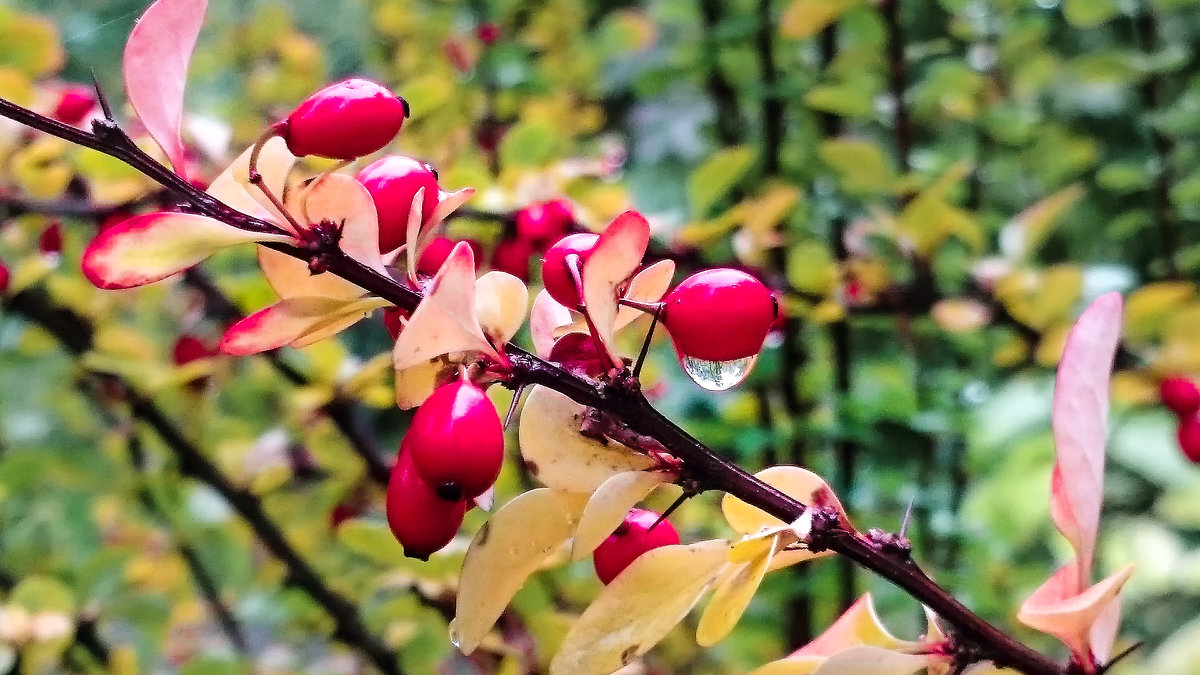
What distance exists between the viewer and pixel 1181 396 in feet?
2.63

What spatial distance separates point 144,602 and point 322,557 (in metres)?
0.33

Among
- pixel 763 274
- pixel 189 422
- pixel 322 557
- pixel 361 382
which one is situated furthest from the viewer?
pixel 322 557

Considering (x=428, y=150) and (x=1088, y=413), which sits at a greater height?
(x=1088, y=413)

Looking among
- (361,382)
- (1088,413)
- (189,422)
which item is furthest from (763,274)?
(189,422)

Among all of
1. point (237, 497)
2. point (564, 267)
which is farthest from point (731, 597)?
point (237, 497)

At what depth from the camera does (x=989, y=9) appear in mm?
1124

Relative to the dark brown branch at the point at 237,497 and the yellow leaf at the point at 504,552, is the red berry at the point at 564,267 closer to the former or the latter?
the yellow leaf at the point at 504,552

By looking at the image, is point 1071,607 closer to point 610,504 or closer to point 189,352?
point 610,504

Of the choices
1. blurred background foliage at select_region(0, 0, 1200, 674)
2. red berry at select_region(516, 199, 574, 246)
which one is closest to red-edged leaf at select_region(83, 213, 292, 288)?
red berry at select_region(516, 199, 574, 246)

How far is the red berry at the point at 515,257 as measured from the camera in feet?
1.95

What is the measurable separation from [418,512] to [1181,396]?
2.43 ft

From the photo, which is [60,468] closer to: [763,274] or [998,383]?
[763,274]

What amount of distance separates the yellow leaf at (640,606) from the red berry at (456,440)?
7 centimetres

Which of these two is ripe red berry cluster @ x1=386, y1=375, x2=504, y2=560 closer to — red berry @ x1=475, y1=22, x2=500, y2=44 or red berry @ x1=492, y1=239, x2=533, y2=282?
red berry @ x1=492, y1=239, x2=533, y2=282
